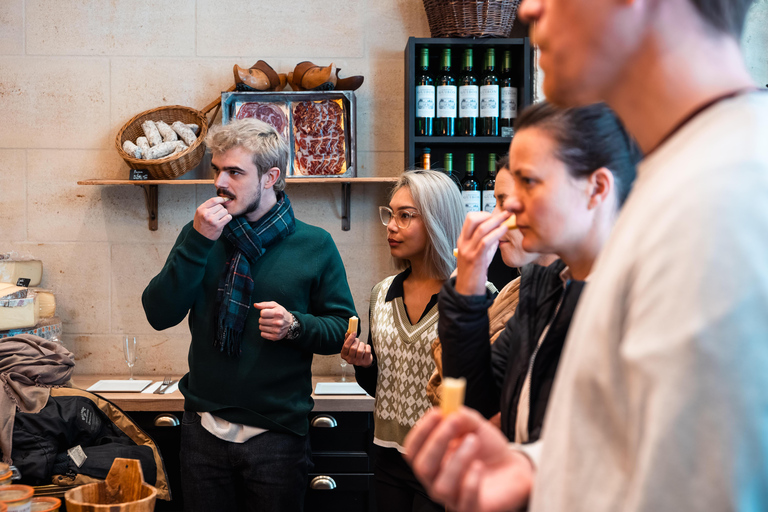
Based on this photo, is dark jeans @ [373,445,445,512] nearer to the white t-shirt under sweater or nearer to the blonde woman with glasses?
the blonde woman with glasses

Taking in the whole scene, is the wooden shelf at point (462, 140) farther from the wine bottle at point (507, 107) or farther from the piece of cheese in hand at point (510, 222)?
the piece of cheese in hand at point (510, 222)

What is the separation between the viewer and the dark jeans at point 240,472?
6.59 ft

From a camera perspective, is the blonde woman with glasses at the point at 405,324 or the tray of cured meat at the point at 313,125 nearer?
the blonde woman with glasses at the point at 405,324

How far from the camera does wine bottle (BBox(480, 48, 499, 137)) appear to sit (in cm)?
288

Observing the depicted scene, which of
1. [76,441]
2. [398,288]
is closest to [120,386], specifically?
[76,441]

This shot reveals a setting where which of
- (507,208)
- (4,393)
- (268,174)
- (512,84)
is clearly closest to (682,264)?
(507,208)

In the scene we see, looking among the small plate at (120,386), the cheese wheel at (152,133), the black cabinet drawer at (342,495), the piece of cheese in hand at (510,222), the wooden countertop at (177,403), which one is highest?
the cheese wheel at (152,133)

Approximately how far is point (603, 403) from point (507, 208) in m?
0.59

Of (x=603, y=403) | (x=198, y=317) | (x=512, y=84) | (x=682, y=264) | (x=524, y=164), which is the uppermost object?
(x=512, y=84)

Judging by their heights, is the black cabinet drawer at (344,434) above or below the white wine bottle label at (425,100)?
below

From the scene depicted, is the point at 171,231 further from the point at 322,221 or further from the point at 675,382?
the point at 675,382

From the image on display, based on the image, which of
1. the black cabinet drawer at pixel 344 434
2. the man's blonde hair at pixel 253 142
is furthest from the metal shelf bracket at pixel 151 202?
the black cabinet drawer at pixel 344 434

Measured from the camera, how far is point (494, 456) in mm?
628

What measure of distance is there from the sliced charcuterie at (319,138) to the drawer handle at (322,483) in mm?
1364
